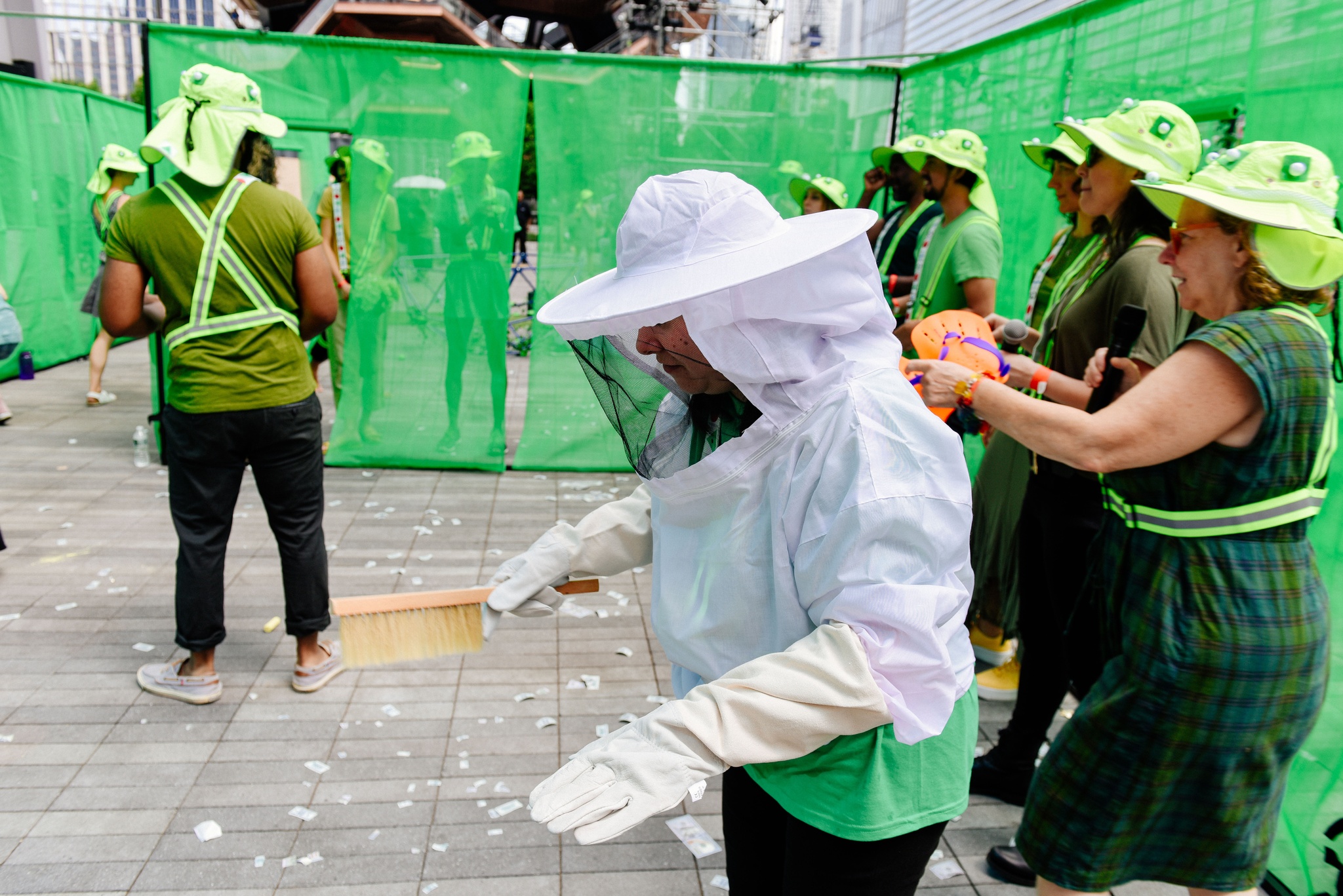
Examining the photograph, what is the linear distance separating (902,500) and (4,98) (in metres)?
10.6

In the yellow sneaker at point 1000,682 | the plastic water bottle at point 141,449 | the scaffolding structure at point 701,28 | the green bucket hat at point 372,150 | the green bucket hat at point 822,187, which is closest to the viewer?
the yellow sneaker at point 1000,682

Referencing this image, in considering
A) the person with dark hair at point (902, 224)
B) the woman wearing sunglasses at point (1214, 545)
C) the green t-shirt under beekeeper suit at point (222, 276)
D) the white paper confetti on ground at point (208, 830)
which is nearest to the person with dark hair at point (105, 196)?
the green t-shirt under beekeeper suit at point (222, 276)

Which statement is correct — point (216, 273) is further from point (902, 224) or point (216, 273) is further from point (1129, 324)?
point (902, 224)

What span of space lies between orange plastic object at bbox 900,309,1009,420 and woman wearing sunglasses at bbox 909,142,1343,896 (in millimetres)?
498

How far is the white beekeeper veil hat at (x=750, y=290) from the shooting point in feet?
4.46

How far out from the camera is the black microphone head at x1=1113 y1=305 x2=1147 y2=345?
2.37m

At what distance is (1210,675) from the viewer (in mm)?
1951

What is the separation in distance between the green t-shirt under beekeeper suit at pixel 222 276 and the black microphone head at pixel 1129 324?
2861 mm

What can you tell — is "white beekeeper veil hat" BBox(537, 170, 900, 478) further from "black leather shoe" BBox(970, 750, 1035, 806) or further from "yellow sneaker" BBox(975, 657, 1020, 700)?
"yellow sneaker" BBox(975, 657, 1020, 700)

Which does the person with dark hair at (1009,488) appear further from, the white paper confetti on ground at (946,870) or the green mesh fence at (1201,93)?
the white paper confetti on ground at (946,870)

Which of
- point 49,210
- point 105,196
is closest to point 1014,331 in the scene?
point 105,196

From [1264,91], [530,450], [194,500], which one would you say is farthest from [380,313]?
[1264,91]

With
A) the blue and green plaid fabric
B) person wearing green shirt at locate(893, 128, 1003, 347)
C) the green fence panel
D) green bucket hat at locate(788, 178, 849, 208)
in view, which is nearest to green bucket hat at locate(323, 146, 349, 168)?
the green fence panel

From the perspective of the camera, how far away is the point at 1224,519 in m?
1.96
